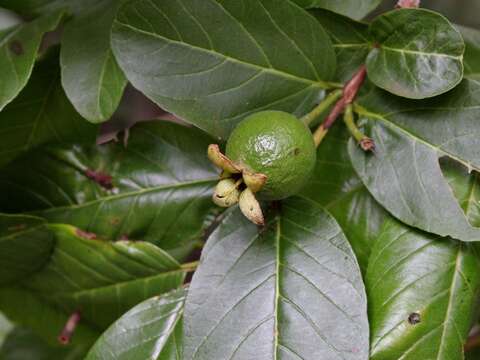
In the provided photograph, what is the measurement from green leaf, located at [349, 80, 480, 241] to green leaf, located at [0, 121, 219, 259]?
10.2 inches

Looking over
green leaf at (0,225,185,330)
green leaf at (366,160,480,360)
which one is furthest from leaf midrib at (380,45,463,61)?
green leaf at (0,225,185,330)

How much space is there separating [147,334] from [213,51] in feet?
1.29

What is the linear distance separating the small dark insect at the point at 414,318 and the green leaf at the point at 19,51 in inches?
23.1

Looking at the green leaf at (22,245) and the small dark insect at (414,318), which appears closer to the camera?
the small dark insect at (414,318)

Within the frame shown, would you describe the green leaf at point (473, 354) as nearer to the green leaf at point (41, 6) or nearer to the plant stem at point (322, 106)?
the plant stem at point (322, 106)

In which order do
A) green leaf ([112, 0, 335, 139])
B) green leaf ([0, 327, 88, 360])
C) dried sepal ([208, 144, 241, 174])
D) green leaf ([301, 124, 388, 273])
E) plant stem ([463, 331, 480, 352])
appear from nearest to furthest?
dried sepal ([208, 144, 241, 174]) → green leaf ([112, 0, 335, 139]) → green leaf ([301, 124, 388, 273]) → plant stem ([463, 331, 480, 352]) → green leaf ([0, 327, 88, 360])

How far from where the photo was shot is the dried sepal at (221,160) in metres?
0.74

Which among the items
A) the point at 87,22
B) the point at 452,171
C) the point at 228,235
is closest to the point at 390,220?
the point at 452,171

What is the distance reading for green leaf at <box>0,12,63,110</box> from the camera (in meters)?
0.95

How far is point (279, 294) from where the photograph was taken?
83 centimetres

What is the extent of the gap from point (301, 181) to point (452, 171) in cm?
21

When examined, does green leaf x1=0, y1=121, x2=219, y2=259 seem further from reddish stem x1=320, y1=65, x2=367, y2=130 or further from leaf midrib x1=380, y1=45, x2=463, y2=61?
leaf midrib x1=380, y1=45, x2=463, y2=61

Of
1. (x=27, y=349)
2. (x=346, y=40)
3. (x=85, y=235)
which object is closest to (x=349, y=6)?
(x=346, y=40)

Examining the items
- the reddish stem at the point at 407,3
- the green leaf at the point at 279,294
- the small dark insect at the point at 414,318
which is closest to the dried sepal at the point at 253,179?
the green leaf at the point at 279,294
